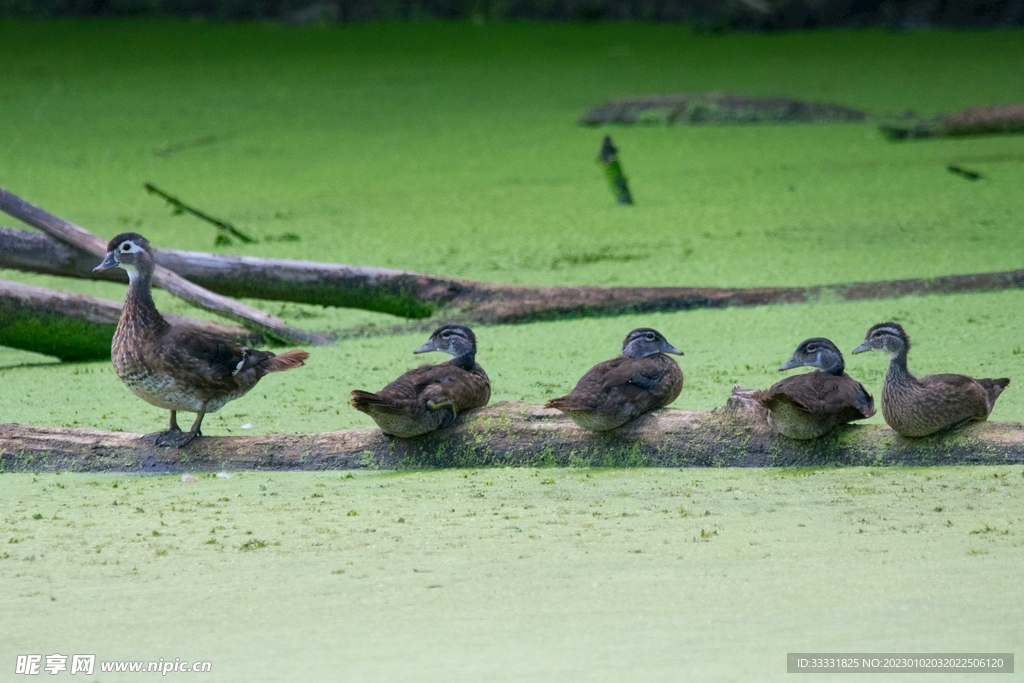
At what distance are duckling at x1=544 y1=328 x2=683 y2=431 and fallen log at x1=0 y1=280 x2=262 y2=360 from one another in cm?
175

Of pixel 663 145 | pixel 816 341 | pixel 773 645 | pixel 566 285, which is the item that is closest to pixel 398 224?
pixel 566 285

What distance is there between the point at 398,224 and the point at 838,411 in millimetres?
3509

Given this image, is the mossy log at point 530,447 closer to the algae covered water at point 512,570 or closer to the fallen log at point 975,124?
the algae covered water at point 512,570

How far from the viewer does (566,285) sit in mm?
4848

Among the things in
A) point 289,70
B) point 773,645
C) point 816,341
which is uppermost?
point 289,70

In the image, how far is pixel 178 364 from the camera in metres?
3.05

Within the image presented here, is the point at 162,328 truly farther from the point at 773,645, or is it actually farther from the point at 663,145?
the point at 663,145

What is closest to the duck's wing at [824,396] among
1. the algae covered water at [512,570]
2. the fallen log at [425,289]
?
the algae covered water at [512,570]

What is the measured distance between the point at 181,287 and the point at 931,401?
8.01 feet

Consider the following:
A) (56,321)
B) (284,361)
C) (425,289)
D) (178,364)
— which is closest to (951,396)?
(284,361)

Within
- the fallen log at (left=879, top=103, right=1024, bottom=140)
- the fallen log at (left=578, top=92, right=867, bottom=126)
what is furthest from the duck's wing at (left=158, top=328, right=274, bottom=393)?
the fallen log at (left=578, top=92, right=867, bottom=126)

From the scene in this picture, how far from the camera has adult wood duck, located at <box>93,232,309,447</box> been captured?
10.1 ft

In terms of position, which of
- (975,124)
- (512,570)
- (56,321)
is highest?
(975,124)

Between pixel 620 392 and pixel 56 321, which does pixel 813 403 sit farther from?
pixel 56 321
